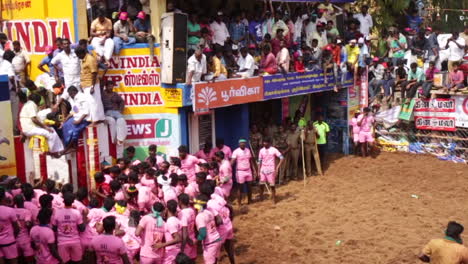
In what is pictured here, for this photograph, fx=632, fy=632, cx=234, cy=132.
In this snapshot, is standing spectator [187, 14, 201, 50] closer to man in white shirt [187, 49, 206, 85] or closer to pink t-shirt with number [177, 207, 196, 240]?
man in white shirt [187, 49, 206, 85]

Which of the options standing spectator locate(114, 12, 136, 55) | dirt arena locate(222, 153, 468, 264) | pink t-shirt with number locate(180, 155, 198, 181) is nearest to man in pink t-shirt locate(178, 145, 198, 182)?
pink t-shirt with number locate(180, 155, 198, 181)

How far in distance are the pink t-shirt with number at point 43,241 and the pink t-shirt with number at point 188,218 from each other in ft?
6.13

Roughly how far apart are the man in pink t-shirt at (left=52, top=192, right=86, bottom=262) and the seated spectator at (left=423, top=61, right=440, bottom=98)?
13533mm

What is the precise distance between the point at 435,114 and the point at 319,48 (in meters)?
4.41

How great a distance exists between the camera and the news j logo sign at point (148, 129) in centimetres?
1450

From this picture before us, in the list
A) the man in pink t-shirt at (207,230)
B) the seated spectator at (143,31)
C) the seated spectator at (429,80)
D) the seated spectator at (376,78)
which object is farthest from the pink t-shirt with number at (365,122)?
the man in pink t-shirt at (207,230)

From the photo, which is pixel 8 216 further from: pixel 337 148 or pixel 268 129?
pixel 337 148

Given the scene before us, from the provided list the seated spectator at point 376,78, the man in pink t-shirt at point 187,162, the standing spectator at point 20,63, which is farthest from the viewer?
the seated spectator at point 376,78

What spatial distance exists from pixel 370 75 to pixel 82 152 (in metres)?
12.2

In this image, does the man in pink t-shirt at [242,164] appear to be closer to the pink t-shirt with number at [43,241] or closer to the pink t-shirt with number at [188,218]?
the pink t-shirt with number at [188,218]

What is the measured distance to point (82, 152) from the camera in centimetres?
1327

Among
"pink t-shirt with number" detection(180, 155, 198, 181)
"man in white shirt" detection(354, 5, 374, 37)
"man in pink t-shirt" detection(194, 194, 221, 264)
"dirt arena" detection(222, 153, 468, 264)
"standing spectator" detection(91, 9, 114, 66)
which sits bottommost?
"dirt arena" detection(222, 153, 468, 264)

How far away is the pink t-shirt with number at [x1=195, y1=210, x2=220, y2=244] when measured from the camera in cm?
941

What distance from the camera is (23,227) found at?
9.60 meters
